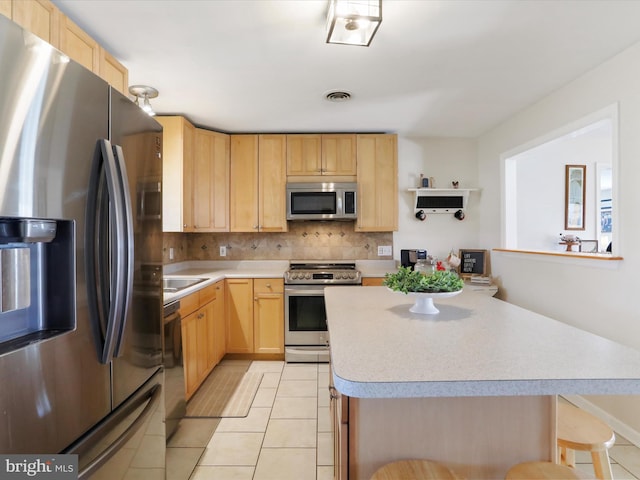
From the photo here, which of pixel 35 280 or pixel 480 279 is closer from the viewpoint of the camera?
pixel 35 280

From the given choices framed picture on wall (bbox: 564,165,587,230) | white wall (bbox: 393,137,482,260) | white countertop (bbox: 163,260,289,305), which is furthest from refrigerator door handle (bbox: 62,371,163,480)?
framed picture on wall (bbox: 564,165,587,230)

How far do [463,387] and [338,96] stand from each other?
2479 millimetres

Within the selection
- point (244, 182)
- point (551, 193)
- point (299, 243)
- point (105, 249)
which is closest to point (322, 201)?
point (299, 243)

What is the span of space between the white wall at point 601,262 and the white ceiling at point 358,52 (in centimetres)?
14

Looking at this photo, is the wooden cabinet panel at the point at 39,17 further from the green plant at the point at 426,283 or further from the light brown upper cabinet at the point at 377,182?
the light brown upper cabinet at the point at 377,182

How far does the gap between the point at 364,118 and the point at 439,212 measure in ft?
4.83

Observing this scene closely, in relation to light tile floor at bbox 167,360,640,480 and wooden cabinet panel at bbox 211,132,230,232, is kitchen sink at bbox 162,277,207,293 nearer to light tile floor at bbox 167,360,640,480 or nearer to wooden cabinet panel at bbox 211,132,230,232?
wooden cabinet panel at bbox 211,132,230,232

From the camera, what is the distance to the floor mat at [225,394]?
8.04 feet

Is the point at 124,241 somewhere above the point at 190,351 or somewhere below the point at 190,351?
above

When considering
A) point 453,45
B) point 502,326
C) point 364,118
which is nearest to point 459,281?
point 502,326

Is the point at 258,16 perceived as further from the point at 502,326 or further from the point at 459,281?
the point at 502,326

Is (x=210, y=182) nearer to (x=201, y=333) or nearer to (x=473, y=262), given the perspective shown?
(x=201, y=333)

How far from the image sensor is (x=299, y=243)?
157 inches

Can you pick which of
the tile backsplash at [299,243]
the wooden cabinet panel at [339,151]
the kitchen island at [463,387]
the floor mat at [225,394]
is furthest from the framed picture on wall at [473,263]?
the kitchen island at [463,387]
